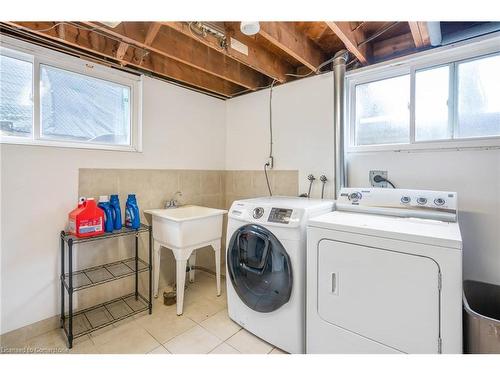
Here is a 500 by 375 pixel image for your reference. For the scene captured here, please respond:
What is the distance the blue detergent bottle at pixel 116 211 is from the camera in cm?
192

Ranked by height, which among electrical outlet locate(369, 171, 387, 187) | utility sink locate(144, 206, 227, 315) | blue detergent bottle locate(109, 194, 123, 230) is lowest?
utility sink locate(144, 206, 227, 315)

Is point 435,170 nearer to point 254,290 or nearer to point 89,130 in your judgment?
point 254,290

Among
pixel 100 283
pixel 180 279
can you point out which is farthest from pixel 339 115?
pixel 100 283

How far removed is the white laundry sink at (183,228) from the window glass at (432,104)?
1811mm

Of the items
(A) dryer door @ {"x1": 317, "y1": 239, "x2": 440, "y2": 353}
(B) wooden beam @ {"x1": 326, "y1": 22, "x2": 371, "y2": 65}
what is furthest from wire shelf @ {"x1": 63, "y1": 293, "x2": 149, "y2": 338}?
(B) wooden beam @ {"x1": 326, "y1": 22, "x2": 371, "y2": 65}

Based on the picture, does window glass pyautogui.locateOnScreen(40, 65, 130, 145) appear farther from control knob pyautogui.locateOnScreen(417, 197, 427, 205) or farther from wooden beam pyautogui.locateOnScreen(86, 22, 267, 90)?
control knob pyautogui.locateOnScreen(417, 197, 427, 205)

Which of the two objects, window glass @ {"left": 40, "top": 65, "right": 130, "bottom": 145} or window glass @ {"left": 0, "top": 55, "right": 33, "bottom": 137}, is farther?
window glass @ {"left": 40, "top": 65, "right": 130, "bottom": 145}

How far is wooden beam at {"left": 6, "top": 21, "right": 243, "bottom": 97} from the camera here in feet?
5.17

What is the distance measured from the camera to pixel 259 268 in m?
1.63

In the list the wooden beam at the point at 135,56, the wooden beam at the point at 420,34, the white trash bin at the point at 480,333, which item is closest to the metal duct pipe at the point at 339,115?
the wooden beam at the point at 420,34

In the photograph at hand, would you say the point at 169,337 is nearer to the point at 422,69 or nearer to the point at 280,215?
the point at 280,215

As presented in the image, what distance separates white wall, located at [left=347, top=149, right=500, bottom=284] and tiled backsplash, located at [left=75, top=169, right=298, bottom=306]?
1097 millimetres

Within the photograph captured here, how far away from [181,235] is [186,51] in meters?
1.53

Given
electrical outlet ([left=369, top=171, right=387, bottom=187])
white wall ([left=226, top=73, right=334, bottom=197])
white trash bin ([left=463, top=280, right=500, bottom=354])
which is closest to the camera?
white trash bin ([left=463, top=280, right=500, bottom=354])
